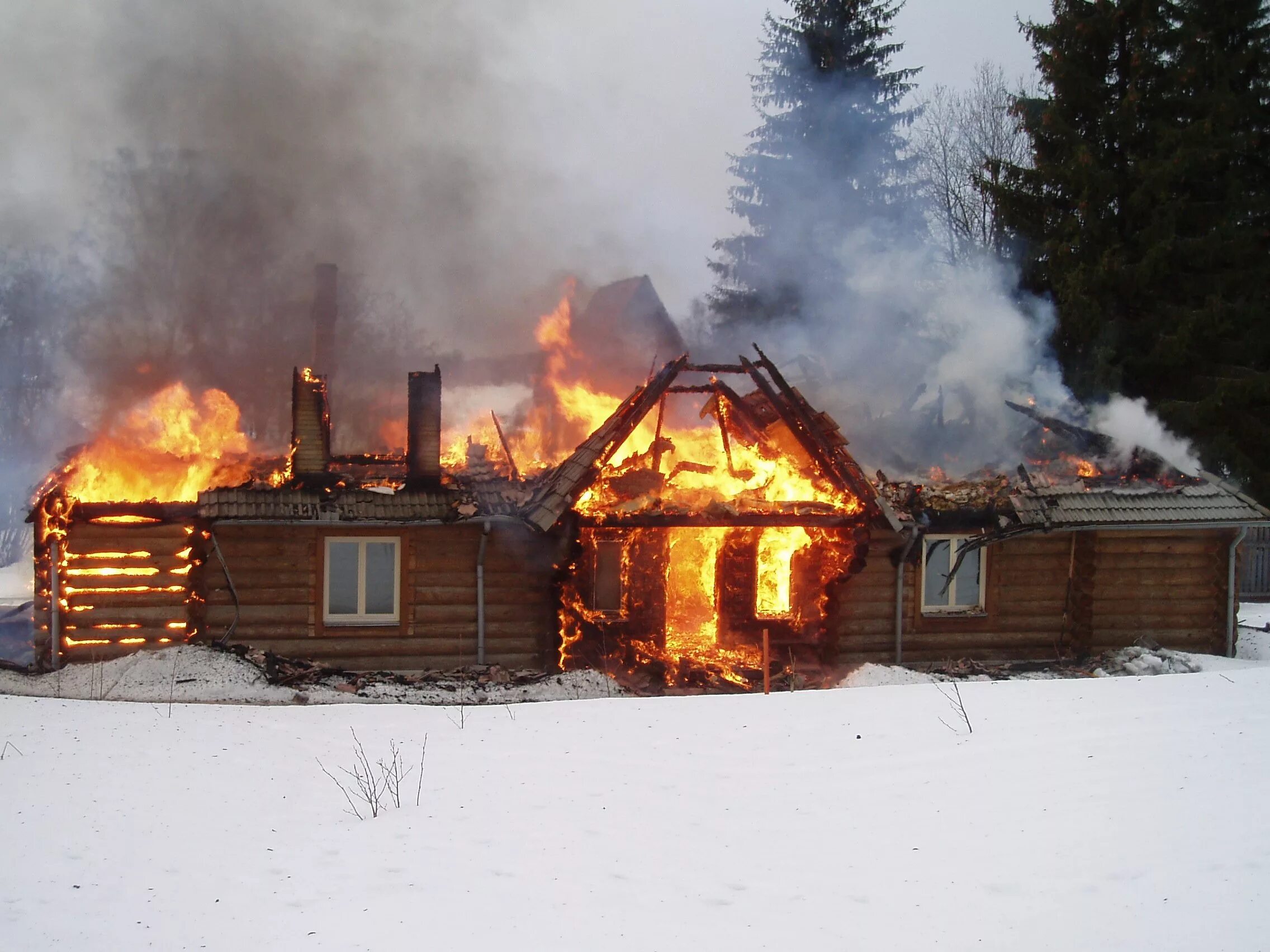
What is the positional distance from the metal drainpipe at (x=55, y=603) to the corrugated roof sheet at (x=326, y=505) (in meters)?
2.11

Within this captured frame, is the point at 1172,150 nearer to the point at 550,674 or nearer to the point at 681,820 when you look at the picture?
the point at 550,674

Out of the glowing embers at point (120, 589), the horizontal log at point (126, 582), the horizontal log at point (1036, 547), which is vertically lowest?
the glowing embers at point (120, 589)

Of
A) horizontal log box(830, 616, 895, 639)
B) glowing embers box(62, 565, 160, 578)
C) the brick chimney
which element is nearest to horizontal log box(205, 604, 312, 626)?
glowing embers box(62, 565, 160, 578)

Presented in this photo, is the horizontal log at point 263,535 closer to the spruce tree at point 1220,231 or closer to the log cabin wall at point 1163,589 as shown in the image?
the log cabin wall at point 1163,589

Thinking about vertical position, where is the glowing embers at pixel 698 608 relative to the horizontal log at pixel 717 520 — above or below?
below

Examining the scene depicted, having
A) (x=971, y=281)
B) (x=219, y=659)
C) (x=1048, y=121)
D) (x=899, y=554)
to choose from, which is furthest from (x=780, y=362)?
(x=219, y=659)

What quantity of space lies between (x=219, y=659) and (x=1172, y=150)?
2374 cm

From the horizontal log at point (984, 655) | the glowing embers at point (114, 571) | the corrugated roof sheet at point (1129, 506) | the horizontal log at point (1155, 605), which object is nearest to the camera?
the glowing embers at point (114, 571)

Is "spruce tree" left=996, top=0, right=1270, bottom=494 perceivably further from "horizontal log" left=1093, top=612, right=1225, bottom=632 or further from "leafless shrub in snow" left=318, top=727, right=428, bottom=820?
"leafless shrub in snow" left=318, top=727, right=428, bottom=820

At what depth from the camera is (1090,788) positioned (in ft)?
21.6

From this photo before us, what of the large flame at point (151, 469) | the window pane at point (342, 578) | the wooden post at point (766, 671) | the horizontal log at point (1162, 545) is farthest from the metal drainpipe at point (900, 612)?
the large flame at point (151, 469)

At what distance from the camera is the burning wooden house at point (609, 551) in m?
12.8

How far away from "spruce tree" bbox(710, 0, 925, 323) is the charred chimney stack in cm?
2061

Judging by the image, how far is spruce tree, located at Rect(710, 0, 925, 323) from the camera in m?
31.0
